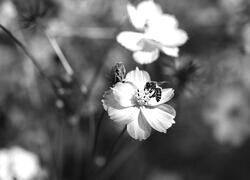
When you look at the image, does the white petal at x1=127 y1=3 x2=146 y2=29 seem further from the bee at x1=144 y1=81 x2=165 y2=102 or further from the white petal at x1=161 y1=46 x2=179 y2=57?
the bee at x1=144 y1=81 x2=165 y2=102

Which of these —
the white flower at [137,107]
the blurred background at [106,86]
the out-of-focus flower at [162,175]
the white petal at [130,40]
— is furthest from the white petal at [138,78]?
the out-of-focus flower at [162,175]

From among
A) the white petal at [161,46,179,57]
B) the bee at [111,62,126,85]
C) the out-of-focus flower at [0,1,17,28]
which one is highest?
the bee at [111,62,126,85]

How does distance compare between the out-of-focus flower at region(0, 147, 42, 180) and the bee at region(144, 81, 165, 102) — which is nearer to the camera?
the bee at region(144, 81, 165, 102)

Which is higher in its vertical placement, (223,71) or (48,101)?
(223,71)

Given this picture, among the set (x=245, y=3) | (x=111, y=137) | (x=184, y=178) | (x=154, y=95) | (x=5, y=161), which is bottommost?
(x=184, y=178)

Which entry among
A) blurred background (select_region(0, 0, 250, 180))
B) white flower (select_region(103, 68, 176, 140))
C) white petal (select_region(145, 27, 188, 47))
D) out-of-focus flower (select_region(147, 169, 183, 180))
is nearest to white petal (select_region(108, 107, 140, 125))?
white flower (select_region(103, 68, 176, 140))

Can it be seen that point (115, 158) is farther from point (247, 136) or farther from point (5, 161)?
point (247, 136)

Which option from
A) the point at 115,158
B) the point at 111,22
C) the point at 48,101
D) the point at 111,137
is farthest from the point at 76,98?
the point at 111,22
